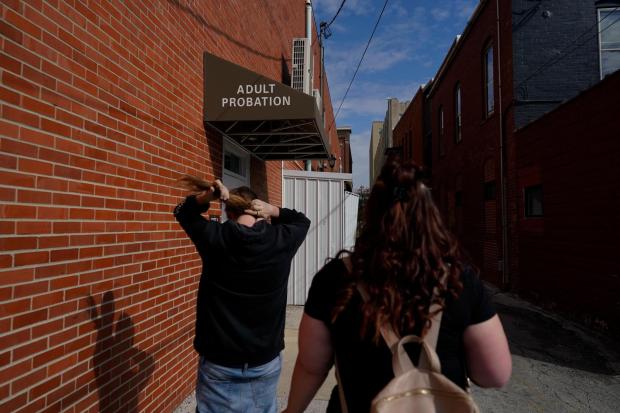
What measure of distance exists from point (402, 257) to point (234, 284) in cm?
108

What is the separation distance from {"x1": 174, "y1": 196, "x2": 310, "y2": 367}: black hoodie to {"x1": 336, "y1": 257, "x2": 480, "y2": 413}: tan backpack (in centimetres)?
104

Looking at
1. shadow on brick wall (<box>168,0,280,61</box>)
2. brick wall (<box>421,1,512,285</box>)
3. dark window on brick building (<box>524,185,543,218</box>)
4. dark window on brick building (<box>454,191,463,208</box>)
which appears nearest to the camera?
shadow on brick wall (<box>168,0,280,61</box>)

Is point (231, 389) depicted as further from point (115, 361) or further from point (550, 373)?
point (550, 373)

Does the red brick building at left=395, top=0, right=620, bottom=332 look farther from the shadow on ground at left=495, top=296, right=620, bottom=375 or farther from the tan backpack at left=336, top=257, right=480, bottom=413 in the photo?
the tan backpack at left=336, top=257, right=480, bottom=413

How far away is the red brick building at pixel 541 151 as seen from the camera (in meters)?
6.25

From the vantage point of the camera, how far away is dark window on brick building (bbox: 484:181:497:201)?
11.2m

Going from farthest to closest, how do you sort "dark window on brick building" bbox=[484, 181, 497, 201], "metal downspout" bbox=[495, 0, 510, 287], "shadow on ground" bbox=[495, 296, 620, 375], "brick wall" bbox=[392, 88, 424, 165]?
"brick wall" bbox=[392, 88, 424, 165] → "dark window on brick building" bbox=[484, 181, 497, 201] → "metal downspout" bbox=[495, 0, 510, 287] → "shadow on ground" bbox=[495, 296, 620, 375]

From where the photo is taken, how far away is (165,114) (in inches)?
127

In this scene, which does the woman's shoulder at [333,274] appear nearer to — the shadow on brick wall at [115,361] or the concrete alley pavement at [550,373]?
the shadow on brick wall at [115,361]

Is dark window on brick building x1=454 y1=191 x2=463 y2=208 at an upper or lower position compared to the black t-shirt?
upper

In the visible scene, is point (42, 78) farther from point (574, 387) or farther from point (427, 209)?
point (574, 387)

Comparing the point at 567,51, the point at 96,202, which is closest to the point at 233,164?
the point at 96,202

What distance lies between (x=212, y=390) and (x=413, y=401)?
1.31 meters

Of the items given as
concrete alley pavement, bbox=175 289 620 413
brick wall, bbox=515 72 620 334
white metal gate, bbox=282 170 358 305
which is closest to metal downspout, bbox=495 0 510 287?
brick wall, bbox=515 72 620 334
